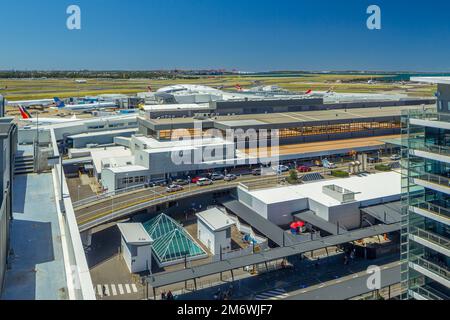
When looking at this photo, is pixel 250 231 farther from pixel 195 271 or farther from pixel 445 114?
pixel 445 114

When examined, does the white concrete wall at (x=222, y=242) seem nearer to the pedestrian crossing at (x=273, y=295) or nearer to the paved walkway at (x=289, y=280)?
the paved walkway at (x=289, y=280)

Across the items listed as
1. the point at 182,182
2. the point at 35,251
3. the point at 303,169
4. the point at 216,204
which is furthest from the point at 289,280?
the point at 303,169

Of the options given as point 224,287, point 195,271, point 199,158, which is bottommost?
point 224,287

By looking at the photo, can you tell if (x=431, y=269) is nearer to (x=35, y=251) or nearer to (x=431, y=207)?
(x=431, y=207)

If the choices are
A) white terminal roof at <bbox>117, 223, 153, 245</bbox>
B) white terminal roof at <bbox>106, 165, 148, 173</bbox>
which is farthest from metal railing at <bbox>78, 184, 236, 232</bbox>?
white terminal roof at <bbox>106, 165, 148, 173</bbox>
